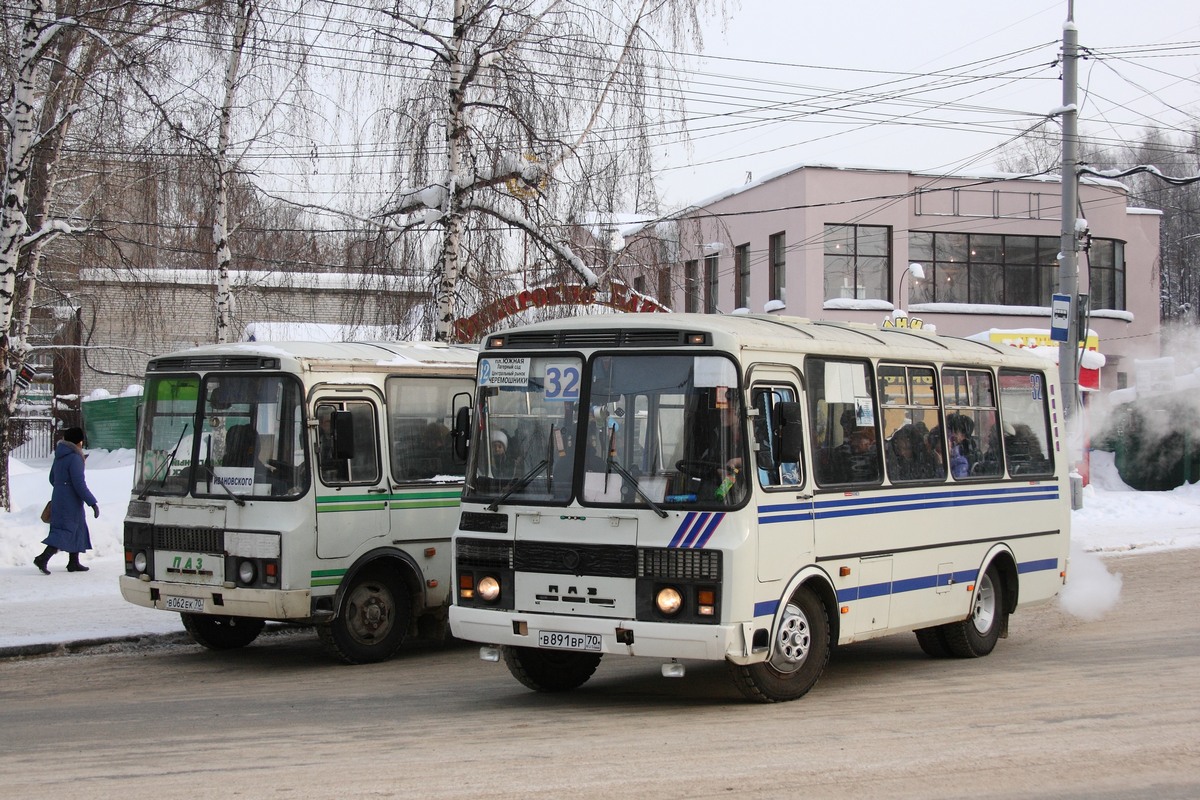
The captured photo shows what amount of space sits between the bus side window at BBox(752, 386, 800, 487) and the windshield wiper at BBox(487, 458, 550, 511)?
1.51 meters

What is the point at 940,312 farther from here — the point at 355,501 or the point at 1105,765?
the point at 1105,765

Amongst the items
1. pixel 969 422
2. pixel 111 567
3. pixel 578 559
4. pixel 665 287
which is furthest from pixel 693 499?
pixel 665 287

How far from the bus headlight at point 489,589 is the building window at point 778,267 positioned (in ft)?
116

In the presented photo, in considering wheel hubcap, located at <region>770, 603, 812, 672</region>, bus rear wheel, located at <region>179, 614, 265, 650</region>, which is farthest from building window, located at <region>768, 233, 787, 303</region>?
wheel hubcap, located at <region>770, 603, 812, 672</region>

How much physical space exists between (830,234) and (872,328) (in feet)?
105

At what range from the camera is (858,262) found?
143 ft

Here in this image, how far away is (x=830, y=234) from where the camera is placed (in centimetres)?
4312

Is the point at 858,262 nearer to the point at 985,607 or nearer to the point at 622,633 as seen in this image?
the point at 985,607

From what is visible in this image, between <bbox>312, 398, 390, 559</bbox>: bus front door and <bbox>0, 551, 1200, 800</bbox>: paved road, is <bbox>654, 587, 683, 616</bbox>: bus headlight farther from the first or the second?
<bbox>312, 398, 390, 559</bbox>: bus front door

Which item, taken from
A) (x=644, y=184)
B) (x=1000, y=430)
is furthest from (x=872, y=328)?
(x=644, y=184)

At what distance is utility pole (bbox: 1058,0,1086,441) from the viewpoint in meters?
24.3

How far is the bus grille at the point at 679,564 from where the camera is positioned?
348 inches

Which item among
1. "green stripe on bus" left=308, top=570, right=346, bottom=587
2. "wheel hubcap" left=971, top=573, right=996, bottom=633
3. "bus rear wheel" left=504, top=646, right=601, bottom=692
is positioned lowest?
"bus rear wheel" left=504, top=646, right=601, bottom=692

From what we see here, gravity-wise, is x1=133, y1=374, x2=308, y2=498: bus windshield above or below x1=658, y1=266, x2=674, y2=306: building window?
below
